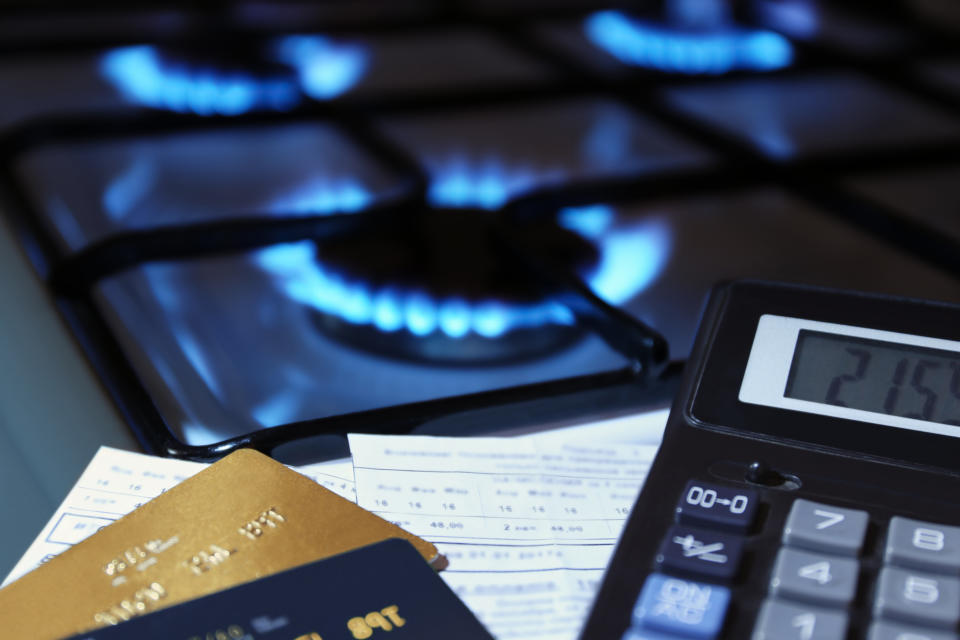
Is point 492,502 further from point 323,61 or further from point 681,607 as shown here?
point 323,61

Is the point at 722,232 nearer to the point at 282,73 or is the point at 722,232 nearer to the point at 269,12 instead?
the point at 282,73

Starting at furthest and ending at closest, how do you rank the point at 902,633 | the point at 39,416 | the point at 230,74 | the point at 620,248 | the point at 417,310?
1. the point at 230,74
2. the point at 620,248
3. the point at 417,310
4. the point at 39,416
5. the point at 902,633

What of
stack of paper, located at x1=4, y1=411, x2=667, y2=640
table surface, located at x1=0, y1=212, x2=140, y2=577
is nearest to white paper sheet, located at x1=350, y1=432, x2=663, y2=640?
stack of paper, located at x1=4, y1=411, x2=667, y2=640

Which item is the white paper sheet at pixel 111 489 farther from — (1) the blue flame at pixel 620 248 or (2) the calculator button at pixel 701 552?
(1) the blue flame at pixel 620 248

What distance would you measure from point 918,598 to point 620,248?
0.35 meters

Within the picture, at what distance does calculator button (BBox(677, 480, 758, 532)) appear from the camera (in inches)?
12.6

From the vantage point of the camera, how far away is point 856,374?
37cm

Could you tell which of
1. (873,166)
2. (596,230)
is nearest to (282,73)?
(596,230)

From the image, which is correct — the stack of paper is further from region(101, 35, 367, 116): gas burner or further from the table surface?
region(101, 35, 367, 116): gas burner

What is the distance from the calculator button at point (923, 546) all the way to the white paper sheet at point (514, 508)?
9cm

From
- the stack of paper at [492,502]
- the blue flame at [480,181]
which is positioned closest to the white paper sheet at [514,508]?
the stack of paper at [492,502]

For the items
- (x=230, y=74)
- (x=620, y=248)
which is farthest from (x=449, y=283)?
(x=230, y=74)

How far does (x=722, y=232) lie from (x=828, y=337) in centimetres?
28

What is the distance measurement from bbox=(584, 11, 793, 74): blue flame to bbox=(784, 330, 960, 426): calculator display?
1.76 ft
